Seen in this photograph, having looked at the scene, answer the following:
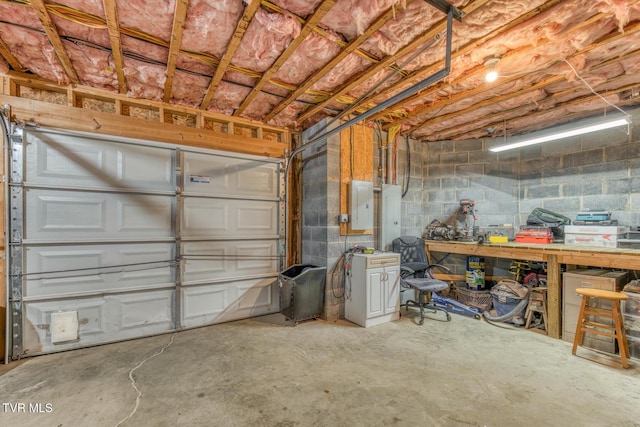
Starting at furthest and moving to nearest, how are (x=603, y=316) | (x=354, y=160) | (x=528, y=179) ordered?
1. (x=528, y=179)
2. (x=354, y=160)
3. (x=603, y=316)

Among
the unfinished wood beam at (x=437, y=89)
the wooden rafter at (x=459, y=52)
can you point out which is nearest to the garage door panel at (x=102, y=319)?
the wooden rafter at (x=459, y=52)

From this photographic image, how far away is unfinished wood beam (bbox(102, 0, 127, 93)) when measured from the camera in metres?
1.85

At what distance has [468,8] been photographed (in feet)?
6.29

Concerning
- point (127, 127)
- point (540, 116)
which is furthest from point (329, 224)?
point (540, 116)

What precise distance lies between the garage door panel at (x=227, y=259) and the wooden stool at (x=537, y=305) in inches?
129

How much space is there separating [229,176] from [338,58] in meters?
2.01

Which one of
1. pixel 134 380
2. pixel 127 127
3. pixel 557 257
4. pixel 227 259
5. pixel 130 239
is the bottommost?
pixel 134 380

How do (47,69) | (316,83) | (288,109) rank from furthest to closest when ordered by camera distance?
(288,109) → (316,83) → (47,69)

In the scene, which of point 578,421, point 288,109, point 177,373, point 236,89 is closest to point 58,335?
point 177,373

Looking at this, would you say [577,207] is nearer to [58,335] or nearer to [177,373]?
[177,373]

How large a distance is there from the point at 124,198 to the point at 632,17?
15.5ft

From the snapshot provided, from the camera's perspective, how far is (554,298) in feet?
10.2

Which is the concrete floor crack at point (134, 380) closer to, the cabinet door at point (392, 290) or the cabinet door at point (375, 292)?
the cabinet door at point (375, 292)

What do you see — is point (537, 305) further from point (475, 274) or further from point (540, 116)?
point (540, 116)
